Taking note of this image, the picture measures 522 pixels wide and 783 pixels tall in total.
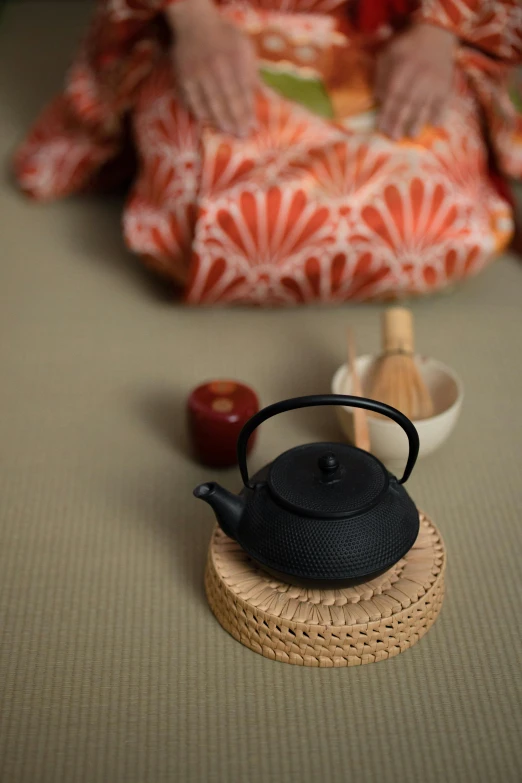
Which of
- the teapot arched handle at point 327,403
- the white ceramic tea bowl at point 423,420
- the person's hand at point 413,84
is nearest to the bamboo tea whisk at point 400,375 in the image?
the white ceramic tea bowl at point 423,420

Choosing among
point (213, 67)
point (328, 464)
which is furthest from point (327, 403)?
point (213, 67)

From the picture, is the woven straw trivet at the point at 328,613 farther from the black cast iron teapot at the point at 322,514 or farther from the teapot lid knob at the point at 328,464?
the teapot lid knob at the point at 328,464

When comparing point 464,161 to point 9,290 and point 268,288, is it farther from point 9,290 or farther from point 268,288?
point 9,290

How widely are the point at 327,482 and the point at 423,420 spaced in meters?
A: 0.33

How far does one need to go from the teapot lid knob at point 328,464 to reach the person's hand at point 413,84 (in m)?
0.94

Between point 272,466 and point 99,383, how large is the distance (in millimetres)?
618

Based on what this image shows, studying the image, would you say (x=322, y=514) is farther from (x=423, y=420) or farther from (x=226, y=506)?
(x=423, y=420)

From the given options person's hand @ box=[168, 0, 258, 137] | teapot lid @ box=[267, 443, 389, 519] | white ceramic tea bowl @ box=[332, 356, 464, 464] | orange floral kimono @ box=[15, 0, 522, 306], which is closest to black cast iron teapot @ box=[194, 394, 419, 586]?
teapot lid @ box=[267, 443, 389, 519]

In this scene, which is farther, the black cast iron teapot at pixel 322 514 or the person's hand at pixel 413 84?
the person's hand at pixel 413 84

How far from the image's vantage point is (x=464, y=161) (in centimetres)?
183

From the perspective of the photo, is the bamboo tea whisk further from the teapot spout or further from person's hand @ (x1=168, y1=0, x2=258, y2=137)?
person's hand @ (x1=168, y1=0, x2=258, y2=137)

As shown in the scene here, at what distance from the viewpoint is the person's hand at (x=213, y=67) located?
5.61 ft

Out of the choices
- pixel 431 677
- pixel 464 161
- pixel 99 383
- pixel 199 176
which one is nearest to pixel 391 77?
pixel 464 161

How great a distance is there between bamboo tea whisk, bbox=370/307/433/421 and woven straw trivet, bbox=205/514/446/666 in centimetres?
32
